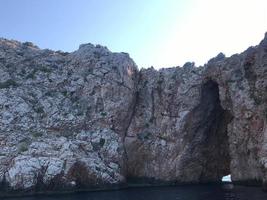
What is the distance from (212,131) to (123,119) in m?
15.6

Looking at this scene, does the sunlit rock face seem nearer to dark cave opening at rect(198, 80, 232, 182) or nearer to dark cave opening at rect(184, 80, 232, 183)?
dark cave opening at rect(184, 80, 232, 183)

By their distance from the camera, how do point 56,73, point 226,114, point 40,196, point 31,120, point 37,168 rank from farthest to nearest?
point 56,73 → point 226,114 → point 31,120 → point 37,168 → point 40,196

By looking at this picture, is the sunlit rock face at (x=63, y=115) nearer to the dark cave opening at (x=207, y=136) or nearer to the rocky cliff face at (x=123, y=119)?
the rocky cliff face at (x=123, y=119)

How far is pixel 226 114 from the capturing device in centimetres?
6938

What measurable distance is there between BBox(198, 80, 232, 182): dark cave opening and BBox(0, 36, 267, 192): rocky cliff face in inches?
6.7

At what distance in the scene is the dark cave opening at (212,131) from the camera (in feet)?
222

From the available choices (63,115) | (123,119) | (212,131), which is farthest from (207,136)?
(63,115)

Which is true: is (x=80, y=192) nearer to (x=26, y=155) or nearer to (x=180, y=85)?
(x=26, y=155)

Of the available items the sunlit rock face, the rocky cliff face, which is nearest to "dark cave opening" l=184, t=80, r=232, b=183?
the rocky cliff face

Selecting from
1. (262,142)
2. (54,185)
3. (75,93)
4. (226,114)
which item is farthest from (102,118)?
(262,142)

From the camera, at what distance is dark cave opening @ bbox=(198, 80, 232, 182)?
2667 inches

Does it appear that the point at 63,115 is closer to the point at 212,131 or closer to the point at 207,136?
the point at 207,136

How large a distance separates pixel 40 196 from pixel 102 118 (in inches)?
780

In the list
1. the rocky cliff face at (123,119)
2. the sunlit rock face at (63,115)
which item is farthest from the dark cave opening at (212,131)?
the sunlit rock face at (63,115)
